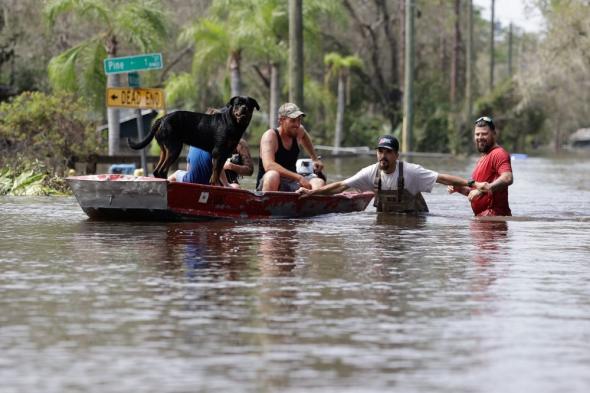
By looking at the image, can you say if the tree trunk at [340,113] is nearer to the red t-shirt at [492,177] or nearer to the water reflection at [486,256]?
the red t-shirt at [492,177]

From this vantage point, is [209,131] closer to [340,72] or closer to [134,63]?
[134,63]

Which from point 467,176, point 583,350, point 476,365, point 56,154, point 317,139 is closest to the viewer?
point 476,365

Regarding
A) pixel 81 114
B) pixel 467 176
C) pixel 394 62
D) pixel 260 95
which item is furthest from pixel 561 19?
pixel 81 114

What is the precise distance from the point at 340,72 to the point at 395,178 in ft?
166

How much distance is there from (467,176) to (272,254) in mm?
26538

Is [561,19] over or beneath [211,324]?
over

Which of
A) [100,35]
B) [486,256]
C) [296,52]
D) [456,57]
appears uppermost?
[456,57]

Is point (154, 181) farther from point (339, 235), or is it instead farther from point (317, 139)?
point (317, 139)

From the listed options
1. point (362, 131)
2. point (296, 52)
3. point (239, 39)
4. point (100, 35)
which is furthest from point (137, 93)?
point (362, 131)

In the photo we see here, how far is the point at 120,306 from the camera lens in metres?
10.8

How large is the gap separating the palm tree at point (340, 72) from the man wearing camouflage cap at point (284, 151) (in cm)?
4688

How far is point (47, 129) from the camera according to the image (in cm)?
3209

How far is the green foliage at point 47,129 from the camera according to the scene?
30.9 meters

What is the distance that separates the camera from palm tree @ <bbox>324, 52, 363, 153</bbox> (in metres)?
67.1
